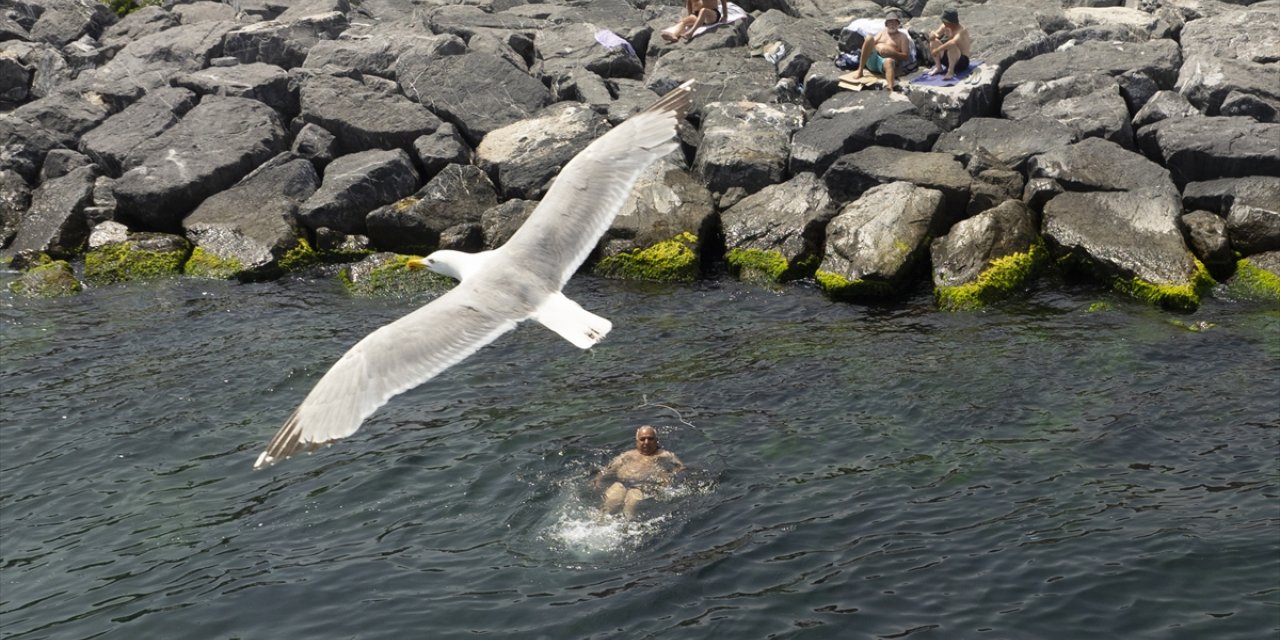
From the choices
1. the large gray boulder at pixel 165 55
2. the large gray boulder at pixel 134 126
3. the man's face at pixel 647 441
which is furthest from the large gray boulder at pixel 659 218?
the large gray boulder at pixel 165 55

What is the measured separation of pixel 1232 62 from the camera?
63.0 ft

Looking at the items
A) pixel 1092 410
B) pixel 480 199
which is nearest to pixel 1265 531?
pixel 1092 410

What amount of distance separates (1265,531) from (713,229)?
31.4 feet

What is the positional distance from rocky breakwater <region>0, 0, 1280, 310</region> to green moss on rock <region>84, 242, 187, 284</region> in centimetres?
4

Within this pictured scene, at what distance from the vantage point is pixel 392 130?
20.5 metres

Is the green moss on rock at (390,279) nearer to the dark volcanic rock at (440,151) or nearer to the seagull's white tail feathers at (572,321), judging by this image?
the dark volcanic rock at (440,151)

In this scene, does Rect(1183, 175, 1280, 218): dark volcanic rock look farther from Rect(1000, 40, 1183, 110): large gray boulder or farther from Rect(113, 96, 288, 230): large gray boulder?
Rect(113, 96, 288, 230): large gray boulder

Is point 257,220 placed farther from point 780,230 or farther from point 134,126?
point 780,230

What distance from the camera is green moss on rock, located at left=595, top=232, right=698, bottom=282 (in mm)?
17484

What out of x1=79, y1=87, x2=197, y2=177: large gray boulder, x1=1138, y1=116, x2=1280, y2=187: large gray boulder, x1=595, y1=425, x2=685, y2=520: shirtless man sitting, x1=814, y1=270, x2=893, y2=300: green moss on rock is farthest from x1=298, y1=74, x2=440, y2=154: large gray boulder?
x1=1138, y1=116, x2=1280, y2=187: large gray boulder

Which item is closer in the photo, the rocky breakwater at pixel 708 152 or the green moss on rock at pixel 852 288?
the green moss on rock at pixel 852 288

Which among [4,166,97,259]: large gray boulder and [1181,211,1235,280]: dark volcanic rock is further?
[4,166,97,259]: large gray boulder

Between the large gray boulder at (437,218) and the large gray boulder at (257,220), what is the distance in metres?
1.39

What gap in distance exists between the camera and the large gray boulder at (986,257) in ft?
51.2
